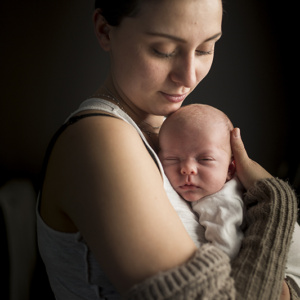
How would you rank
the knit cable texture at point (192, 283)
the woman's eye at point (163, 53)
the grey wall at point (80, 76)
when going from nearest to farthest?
the knit cable texture at point (192, 283) < the woman's eye at point (163, 53) < the grey wall at point (80, 76)

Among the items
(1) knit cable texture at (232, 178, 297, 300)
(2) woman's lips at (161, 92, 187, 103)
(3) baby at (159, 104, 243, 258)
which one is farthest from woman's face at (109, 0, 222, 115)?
(1) knit cable texture at (232, 178, 297, 300)

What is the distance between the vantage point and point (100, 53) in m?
1.45

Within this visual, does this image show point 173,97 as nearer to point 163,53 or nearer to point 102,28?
point 163,53

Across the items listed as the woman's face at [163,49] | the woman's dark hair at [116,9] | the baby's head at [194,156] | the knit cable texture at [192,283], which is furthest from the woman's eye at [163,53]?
the knit cable texture at [192,283]

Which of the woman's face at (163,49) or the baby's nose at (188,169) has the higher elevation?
the woman's face at (163,49)

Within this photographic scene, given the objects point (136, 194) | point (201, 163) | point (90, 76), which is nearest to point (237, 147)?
point (201, 163)

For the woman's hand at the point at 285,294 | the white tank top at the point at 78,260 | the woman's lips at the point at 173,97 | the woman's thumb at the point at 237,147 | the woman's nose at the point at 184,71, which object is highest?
the woman's nose at the point at 184,71

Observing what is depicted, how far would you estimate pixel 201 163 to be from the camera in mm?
1066

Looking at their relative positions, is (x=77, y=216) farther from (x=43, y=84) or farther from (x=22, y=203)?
(x=43, y=84)

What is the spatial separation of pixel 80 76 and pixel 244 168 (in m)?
0.88

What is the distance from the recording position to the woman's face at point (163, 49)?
81cm

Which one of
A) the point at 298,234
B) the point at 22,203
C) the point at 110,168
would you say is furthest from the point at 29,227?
the point at 298,234

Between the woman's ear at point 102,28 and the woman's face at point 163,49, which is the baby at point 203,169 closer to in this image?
the woman's face at point 163,49

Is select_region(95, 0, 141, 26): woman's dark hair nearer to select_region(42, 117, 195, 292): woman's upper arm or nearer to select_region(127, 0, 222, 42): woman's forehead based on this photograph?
select_region(127, 0, 222, 42): woman's forehead
